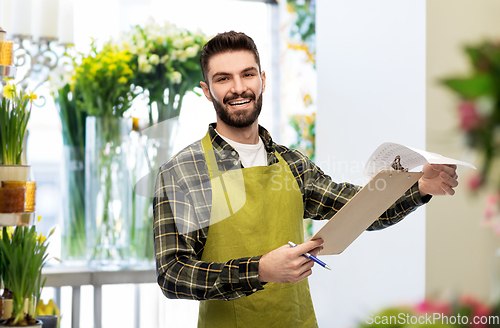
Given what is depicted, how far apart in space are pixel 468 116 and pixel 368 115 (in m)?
1.35

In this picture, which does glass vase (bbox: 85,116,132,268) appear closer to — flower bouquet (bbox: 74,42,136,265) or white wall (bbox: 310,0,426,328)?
flower bouquet (bbox: 74,42,136,265)

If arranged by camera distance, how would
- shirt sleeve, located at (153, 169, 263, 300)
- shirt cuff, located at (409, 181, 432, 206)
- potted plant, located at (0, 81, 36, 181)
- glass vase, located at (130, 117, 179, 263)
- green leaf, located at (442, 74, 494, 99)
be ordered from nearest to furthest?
Result: green leaf, located at (442, 74, 494, 99) → shirt sleeve, located at (153, 169, 263, 300) → shirt cuff, located at (409, 181, 432, 206) → potted plant, located at (0, 81, 36, 181) → glass vase, located at (130, 117, 179, 263)

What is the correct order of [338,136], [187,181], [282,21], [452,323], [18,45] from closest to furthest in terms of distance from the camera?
[452,323] < [187,181] < [338,136] < [18,45] < [282,21]

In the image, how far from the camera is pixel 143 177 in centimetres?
182

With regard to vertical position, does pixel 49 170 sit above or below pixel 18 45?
below

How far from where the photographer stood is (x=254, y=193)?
97 cm

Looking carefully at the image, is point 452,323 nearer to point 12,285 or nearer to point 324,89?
point 12,285

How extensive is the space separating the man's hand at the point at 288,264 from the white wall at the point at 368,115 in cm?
36

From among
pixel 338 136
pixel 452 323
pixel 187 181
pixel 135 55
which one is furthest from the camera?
pixel 135 55

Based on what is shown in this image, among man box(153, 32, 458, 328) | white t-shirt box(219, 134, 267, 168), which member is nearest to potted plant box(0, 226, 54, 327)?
man box(153, 32, 458, 328)

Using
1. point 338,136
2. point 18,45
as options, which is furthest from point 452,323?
point 18,45

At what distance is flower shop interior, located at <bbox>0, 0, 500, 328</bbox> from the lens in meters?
1.16

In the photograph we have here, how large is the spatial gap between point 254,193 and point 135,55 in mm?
1176

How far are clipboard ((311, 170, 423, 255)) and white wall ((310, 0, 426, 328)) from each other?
332 millimetres
